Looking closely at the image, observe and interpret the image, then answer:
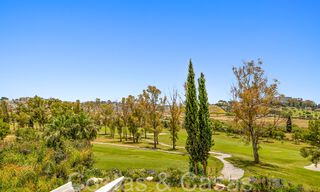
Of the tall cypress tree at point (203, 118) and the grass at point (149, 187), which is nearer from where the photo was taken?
the grass at point (149, 187)

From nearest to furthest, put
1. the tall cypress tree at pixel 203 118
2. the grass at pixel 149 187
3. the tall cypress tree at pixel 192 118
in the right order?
1. the grass at pixel 149 187
2. the tall cypress tree at pixel 192 118
3. the tall cypress tree at pixel 203 118

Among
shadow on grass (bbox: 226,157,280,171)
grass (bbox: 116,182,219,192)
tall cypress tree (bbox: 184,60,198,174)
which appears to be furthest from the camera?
shadow on grass (bbox: 226,157,280,171)

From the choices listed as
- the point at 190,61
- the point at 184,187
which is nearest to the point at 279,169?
the point at 190,61

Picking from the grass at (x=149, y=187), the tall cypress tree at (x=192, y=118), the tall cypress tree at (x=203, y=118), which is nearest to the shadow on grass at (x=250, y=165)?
the tall cypress tree at (x=203, y=118)

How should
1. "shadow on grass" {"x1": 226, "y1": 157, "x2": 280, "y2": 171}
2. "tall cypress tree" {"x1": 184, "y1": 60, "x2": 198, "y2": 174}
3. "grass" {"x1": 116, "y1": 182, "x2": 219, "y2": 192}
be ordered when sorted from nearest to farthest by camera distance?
"grass" {"x1": 116, "y1": 182, "x2": 219, "y2": 192}, "tall cypress tree" {"x1": 184, "y1": 60, "x2": 198, "y2": 174}, "shadow on grass" {"x1": 226, "y1": 157, "x2": 280, "y2": 171}

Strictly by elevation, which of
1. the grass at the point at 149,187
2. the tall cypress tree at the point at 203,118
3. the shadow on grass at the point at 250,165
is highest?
the tall cypress tree at the point at 203,118

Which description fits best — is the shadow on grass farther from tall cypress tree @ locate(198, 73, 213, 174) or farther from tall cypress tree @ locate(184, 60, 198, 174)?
tall cypress tree @ locate(184, 60, 198, 174)

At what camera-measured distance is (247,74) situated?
95.9ft

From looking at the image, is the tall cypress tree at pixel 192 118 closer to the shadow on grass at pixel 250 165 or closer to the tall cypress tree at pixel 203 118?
the tall cypress tree at pixel 203 118

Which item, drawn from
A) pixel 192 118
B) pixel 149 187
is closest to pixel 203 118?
pixel 192 118

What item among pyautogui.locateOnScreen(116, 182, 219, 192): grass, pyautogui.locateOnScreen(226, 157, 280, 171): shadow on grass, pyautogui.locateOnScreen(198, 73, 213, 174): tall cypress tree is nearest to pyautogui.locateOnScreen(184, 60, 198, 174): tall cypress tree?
pyautogui.locateOnScreen(198, 73, 213, 174): tall cypress tree

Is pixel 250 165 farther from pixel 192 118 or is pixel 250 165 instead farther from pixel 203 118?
pixel 192 118

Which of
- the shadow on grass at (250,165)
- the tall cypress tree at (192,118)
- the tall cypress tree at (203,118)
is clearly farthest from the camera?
the shadow on grass at (250,165)

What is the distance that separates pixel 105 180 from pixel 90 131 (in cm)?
1397
